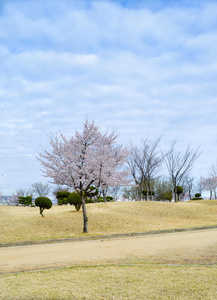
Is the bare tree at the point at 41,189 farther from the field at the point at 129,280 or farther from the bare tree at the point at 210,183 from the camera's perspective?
the field at the point at 129,280

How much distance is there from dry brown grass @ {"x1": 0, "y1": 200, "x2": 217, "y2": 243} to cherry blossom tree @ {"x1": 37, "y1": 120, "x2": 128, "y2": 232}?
252cm

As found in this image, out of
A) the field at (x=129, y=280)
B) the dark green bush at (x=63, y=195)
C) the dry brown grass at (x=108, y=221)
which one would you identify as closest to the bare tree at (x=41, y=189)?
the dark green bush at (x=63, y=195)

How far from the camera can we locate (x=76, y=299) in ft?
14.6

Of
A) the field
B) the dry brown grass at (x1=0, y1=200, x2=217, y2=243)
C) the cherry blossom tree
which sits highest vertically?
the cherry blossom tree

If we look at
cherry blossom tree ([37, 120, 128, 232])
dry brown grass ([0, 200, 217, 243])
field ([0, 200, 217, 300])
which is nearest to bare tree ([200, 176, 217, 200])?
dry brown grass ([0, 200, 217, 243])

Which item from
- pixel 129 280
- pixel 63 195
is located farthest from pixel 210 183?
pixel 129 280

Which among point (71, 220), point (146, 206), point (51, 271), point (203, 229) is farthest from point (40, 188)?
point (51, 271)

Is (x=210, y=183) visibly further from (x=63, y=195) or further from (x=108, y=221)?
(x=108, y=221)

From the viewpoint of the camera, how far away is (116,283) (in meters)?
5.19

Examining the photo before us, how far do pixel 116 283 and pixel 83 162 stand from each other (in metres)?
13.4

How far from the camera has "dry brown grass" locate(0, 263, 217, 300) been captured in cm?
458

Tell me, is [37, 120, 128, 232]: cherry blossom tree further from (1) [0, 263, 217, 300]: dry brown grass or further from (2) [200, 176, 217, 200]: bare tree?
(2) [200, 176, 217, 200]: bare tree

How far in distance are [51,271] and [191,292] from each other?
331 cm

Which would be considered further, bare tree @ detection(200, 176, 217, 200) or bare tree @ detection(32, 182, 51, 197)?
bare tree @ detection(32, 182, 51, 197)
